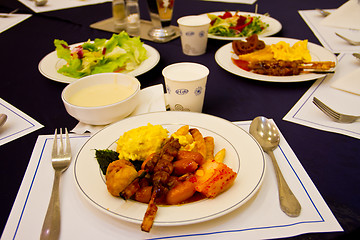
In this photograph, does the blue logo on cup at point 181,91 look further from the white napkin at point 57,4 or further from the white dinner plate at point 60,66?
the white napkin at point 57,4

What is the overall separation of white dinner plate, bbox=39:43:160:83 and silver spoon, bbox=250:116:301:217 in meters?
0.71

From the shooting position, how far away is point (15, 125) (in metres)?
1.26

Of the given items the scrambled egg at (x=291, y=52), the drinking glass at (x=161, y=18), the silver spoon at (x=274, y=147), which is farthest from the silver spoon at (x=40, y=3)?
the silver spoon at (x=274, y=147)

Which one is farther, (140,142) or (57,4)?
(57,4)

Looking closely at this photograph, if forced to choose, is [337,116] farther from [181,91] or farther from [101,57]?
[101,57]

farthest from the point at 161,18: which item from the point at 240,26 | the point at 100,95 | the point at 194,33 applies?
the point at 100,95

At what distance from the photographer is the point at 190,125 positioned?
1108 millimetres

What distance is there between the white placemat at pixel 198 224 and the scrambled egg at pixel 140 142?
7.7 inches

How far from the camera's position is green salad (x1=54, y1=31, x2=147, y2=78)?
157 cm

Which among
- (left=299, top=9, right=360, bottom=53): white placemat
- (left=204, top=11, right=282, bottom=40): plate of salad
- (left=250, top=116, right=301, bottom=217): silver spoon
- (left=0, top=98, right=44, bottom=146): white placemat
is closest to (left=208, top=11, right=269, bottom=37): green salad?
(left=204, top=11, right=282, bottom=40): plate of salad

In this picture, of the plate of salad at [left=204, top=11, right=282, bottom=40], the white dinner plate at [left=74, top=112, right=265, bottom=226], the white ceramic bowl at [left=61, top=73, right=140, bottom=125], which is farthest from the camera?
the plate of salad at [left=204, top=11, right=282, bottom=40]

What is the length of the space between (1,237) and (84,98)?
0.65 m

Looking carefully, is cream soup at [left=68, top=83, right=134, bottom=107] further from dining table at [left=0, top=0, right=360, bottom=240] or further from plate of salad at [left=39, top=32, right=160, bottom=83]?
plate of salad at [left=39, top=32, right=160, bottom=83]

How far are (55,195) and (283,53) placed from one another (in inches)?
53.2
